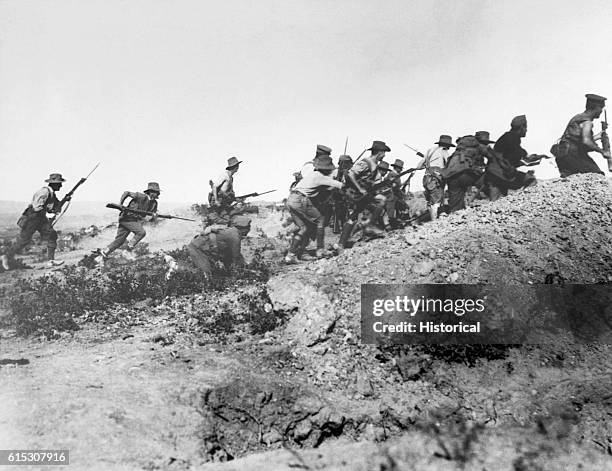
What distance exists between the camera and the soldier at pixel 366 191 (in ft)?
35.0

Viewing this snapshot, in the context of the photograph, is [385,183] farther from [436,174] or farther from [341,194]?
[436,174]

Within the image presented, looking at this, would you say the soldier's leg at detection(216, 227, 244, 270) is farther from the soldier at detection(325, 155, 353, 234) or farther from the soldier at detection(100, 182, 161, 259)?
the soldier at detection(325, 155, 353, 234)

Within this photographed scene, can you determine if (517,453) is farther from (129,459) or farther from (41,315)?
(41,315)

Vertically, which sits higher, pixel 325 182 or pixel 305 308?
pixel 325 182

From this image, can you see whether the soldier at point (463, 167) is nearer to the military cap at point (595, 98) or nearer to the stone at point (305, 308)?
the military cap at point (595, 98)

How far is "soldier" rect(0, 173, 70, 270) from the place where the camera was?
1075 cm

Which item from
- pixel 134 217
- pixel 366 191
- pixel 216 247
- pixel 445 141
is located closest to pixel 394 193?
pixel 366 191

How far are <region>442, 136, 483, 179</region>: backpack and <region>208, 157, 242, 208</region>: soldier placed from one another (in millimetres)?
4790

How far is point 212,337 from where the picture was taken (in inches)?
255

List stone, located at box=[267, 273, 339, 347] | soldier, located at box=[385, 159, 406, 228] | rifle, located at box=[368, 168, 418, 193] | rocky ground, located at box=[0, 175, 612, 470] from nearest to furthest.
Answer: rocky ground, located at box=[0, 175, 612, 470] → stone, located at box=[267, 273, 339, 347] → rifle, located at box=[368, 168, 418, 193] → soldier, located at box=[385, 159, 406, 228]

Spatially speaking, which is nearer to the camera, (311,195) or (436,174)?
(311,195)

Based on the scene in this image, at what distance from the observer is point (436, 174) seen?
1053 cm

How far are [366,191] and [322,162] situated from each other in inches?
56.4

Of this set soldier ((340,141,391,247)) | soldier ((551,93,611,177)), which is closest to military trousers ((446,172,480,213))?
soldier ((340,141,391,247))
